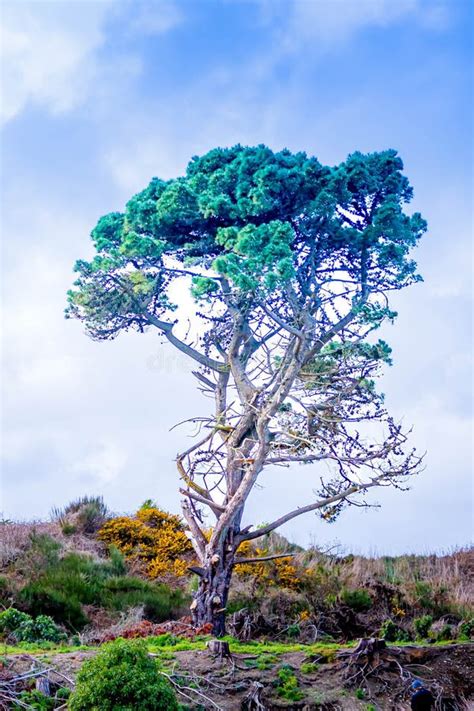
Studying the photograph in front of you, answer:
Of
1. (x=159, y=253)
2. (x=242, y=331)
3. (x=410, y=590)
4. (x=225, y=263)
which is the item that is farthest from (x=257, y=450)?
(x=410, y=590)

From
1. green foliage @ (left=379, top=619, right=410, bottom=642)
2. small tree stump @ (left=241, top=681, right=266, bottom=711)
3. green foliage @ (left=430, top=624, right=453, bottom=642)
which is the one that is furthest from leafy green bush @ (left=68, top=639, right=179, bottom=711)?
green foliage @ (left=430, top=624, right=453, bottom=642)

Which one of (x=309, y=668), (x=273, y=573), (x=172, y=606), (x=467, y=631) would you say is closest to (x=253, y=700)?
(x=309, y=668)

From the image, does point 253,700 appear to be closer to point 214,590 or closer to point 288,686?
point 288,686

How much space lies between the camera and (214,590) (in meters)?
13.1

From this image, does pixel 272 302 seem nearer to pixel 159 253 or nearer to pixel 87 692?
pixel 159 253

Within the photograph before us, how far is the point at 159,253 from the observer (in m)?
14.8

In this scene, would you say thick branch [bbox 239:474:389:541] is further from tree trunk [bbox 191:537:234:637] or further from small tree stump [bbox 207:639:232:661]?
small tree stump [bbox 207:639:232:661]

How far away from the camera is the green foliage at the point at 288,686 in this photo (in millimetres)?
9344

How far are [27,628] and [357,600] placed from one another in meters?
6.92

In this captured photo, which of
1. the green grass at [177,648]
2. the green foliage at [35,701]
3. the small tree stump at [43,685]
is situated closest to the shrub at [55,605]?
the green grass at [177,648]

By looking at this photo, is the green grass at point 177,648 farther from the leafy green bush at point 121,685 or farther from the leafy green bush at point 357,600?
the leafy green bush at point 357,600

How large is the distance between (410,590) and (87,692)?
11.4 meters

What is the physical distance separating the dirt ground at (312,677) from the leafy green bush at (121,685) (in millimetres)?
1053

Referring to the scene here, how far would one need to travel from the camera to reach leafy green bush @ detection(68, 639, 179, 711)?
7598mm
